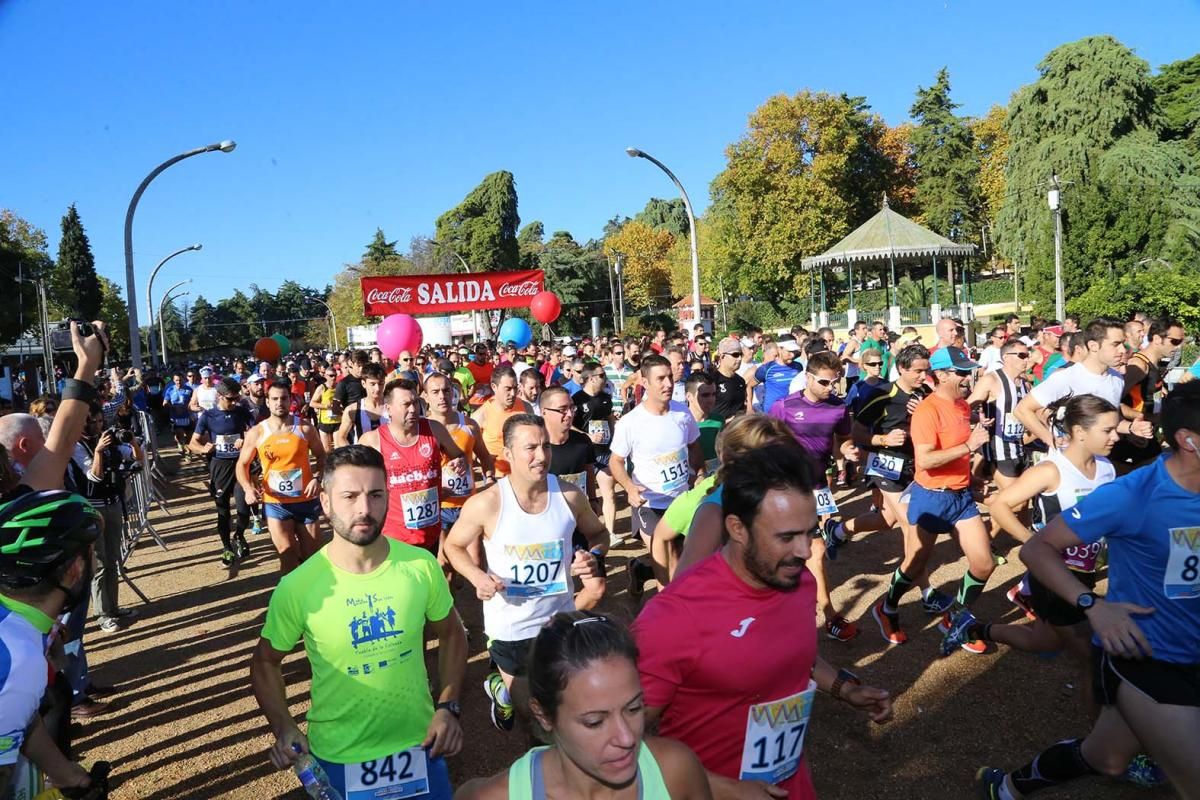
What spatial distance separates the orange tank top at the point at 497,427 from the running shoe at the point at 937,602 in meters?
3.80

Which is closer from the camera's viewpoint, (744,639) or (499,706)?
(744,639)

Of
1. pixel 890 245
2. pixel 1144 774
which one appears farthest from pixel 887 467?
pixel 890 245

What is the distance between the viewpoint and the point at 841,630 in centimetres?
587

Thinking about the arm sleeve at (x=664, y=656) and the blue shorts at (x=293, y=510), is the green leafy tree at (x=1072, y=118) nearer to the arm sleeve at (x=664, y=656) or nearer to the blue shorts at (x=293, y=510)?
the blue shorts at (x=293, y=510)

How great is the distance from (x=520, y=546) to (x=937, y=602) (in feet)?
12.3

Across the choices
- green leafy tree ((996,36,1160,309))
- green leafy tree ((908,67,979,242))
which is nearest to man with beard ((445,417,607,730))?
green leafy tree ((996,36,1160,309))

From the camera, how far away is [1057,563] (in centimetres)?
309

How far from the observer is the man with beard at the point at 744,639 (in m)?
2.34

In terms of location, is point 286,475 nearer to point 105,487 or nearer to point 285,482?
point 285,482

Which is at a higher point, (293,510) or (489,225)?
(489,225)

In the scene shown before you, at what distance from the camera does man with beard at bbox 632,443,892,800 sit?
2340mm

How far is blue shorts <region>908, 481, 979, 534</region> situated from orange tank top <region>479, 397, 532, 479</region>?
12.0 feet

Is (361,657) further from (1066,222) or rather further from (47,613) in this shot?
(1066,222)

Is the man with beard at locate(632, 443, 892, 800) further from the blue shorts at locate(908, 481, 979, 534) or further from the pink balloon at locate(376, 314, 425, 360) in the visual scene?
the pink balloon at locate(376, 314, 425, 360)
